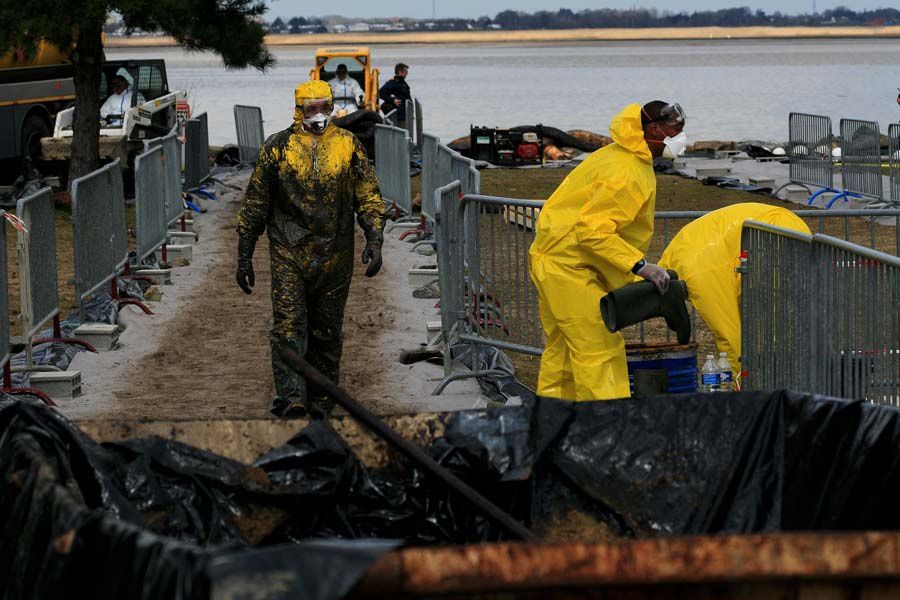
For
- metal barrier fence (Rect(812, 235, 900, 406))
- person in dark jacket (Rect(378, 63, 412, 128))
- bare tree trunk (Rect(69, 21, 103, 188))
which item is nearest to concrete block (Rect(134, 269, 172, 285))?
bare tree trunk (Rect(69, 21, 103, 188))

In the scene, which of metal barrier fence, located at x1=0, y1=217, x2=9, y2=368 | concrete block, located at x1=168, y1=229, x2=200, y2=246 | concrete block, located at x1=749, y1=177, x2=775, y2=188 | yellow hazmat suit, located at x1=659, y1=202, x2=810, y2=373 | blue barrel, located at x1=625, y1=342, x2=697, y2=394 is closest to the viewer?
blue barrel, located at x1=625, y1=342, x2=697, y2=394

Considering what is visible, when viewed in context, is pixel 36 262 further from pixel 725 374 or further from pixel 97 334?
pixel 725 374

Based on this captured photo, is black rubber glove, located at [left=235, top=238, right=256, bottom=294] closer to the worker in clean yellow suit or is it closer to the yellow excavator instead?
the worker in clean yellow suit

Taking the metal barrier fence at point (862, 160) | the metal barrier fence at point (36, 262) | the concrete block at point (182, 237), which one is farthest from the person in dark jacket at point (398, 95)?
the metal barrier fence at point (36, 262)

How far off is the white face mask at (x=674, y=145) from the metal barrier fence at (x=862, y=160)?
37.7 ft

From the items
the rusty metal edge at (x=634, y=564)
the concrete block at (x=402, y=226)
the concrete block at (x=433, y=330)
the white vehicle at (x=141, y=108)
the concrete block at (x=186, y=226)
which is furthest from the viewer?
the white vehicle at (x=141, y=108)

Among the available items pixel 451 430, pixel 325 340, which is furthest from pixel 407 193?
pixel 451 430

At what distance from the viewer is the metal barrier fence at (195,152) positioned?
21.1 metres

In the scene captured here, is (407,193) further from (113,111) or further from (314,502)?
(314,502)

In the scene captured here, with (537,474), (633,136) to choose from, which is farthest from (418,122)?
(537,474)

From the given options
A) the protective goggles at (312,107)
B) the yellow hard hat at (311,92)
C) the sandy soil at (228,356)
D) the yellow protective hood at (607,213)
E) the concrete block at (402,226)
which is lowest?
the sandy soil at (228,356)

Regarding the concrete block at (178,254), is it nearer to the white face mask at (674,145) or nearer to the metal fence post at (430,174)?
the metal fence post at (430,174)

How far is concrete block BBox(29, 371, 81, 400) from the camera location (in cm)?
917

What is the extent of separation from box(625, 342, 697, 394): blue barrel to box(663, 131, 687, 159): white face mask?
0.98m
